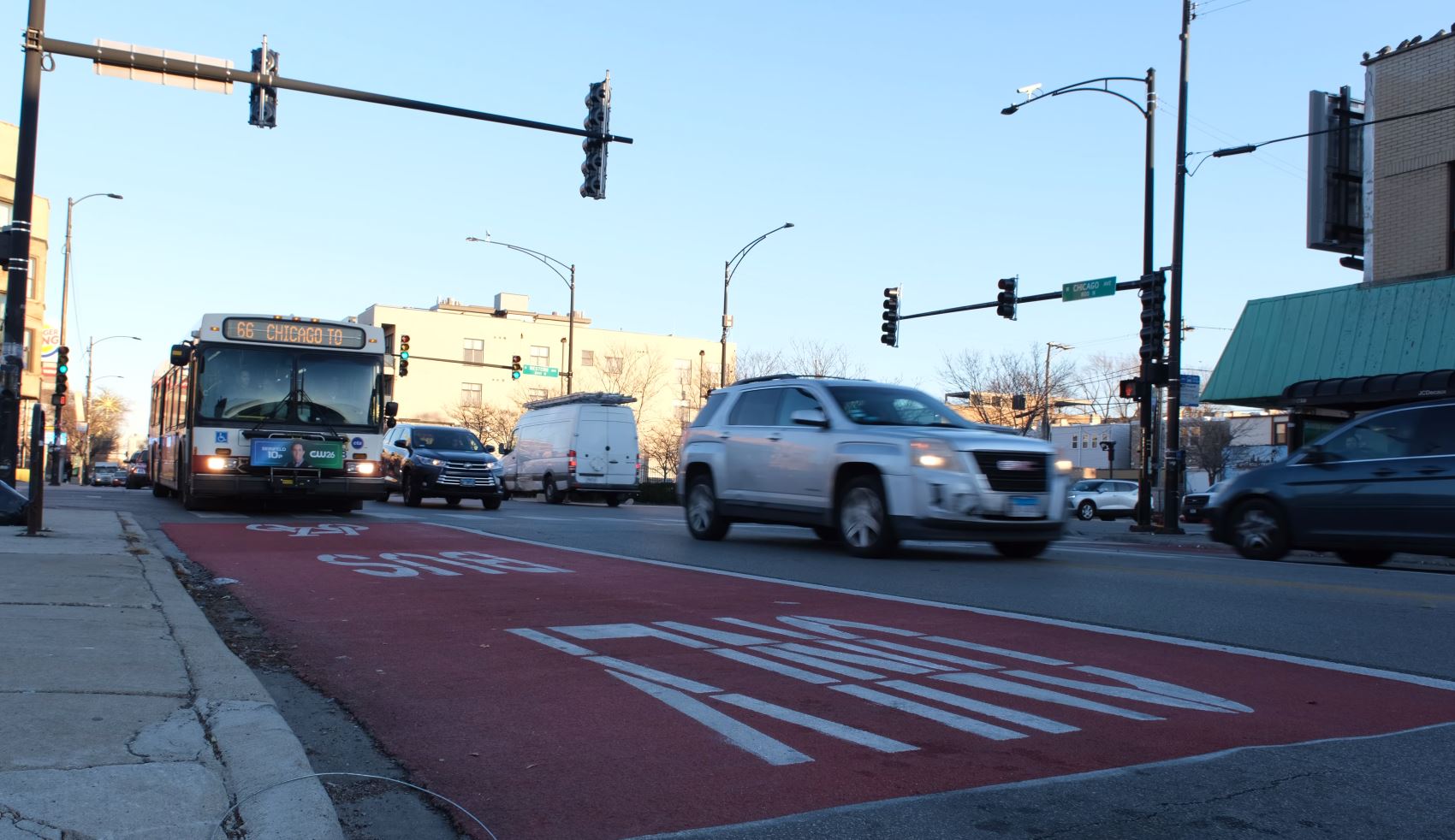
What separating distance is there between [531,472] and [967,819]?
104 ft

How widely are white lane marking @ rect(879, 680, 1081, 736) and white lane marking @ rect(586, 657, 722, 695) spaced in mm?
860

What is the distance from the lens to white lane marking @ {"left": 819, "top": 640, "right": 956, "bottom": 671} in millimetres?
5996

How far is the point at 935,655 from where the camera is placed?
6.33 m

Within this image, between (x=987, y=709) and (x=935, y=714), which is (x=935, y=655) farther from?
(x=935, y=714)

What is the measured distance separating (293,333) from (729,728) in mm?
15664

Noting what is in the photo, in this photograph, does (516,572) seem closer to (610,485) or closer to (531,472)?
(610,485)

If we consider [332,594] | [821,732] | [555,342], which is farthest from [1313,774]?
[555,342]

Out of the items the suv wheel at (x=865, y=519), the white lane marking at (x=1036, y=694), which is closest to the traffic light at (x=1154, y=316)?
the suv wheel at (x=865, y=519)

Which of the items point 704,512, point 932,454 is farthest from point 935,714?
point 704,512

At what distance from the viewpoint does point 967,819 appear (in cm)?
369

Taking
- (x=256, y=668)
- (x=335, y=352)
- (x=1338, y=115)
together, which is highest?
(x=1338, y=115)

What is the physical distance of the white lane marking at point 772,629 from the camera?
273 inches

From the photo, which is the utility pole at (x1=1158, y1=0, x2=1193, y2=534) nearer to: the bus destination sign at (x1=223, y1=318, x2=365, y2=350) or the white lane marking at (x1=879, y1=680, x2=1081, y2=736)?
the bus destination sign at (x1=223, y1=318, x2=365, y2=350)

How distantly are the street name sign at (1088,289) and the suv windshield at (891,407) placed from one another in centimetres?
1333
